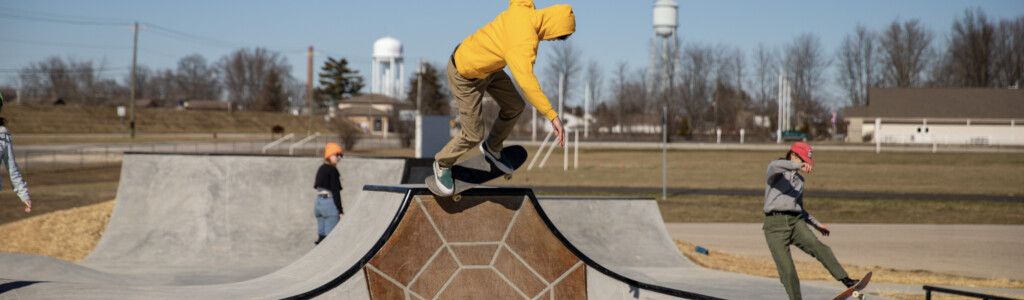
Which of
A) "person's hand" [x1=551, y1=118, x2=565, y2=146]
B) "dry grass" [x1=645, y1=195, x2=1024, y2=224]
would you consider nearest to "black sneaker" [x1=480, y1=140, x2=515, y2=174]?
"person's hand" [x1=551, y1=118, x2=565, y2=146]

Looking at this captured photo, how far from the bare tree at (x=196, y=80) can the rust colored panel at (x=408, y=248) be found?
125216 millimetres

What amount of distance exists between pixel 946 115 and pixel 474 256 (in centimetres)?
6860

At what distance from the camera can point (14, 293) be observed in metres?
5.91

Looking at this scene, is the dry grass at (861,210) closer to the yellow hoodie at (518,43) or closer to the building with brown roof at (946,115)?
the yellow hoodie at (518,43)

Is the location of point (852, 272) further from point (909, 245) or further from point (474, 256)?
point (474, 256)

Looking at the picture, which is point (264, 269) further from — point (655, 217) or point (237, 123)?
point (237, 123)

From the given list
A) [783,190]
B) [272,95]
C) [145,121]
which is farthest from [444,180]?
[272,95]

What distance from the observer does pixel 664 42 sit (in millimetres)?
91062

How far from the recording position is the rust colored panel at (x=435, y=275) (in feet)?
18.9

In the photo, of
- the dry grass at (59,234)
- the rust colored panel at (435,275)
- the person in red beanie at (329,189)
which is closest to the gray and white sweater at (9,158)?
the person in red beanie at (329,189)

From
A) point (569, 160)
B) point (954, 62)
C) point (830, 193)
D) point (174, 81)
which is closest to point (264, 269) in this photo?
point (830, 193)

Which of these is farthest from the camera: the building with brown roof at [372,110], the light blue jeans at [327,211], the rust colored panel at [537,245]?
the building with brown roof at [372,110]

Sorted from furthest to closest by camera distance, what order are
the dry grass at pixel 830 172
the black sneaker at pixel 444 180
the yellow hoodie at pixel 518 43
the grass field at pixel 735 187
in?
the dry grass at pixel 830 172
the grass field at pixel 735 187
the black sneaker at pixel 444 180
the yellow hoodie at pixel 518 43

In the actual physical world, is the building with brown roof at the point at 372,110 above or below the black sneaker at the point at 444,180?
above
